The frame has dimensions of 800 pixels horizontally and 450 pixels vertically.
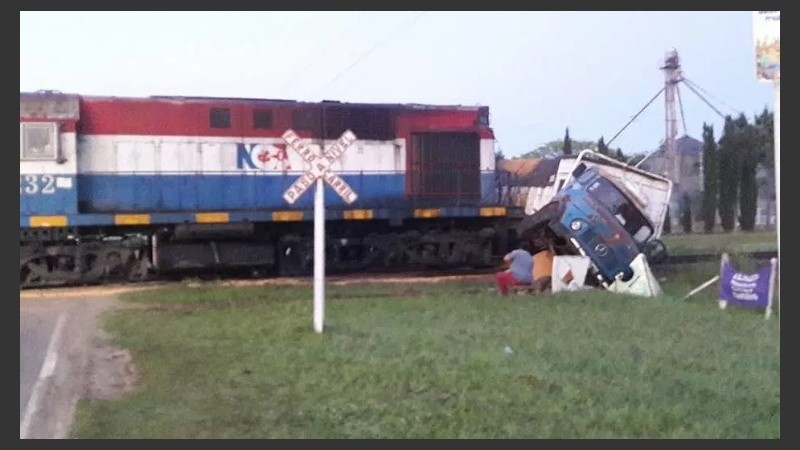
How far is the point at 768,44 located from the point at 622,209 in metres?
8.39

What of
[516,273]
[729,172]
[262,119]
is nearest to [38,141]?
[262,119]

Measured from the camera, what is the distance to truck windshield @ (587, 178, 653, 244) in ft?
59.6

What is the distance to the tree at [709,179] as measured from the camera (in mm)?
35375

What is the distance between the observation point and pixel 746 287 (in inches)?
572

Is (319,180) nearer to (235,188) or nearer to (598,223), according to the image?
(598,223)

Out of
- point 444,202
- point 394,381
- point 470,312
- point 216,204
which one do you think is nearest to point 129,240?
point 216,204

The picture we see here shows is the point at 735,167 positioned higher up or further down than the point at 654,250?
higher up

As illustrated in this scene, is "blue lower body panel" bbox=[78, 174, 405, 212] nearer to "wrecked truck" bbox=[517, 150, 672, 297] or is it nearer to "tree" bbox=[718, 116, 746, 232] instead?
"wrecked truck" bbox=[517, 150, 672, 297]

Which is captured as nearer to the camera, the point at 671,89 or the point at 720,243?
the point at 671,89

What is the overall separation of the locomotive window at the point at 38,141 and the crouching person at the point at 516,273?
8.28 metres

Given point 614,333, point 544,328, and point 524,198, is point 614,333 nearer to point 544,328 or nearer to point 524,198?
point 544,328

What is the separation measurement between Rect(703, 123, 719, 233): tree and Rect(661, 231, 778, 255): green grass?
3.13ft

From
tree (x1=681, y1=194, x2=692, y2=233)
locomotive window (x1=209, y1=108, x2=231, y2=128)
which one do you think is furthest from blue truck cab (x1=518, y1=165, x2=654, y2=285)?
tree (x1=681, y1=194, x2=692, y2=233)

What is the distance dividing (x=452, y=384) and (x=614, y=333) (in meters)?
3.81
